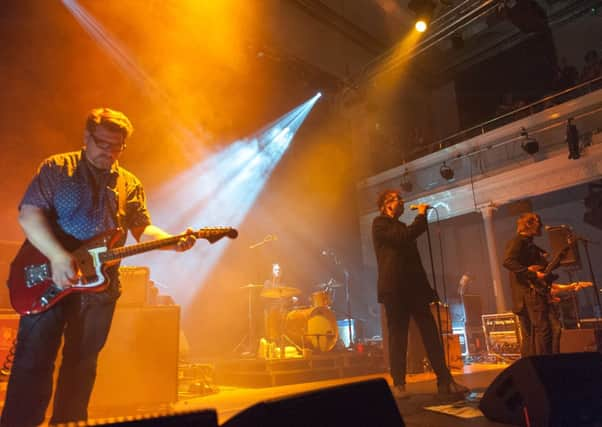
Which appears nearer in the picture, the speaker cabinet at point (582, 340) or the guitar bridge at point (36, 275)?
the guitar bridge at point (36, 275)

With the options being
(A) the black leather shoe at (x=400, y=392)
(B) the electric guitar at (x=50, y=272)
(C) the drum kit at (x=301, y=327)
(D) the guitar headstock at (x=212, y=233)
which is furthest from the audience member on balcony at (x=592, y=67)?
(B) the electric guitar at (x=50, y=272)

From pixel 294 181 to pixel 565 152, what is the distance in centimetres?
670

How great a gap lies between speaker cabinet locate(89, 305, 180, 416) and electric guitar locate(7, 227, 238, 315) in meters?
1.89

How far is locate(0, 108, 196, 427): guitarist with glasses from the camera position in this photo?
1669mm

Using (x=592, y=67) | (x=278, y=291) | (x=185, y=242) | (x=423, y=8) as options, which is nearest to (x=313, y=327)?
(x=278, y=291)

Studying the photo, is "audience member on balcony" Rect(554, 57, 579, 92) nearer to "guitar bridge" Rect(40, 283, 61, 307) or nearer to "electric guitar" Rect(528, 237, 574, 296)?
"electric guitar" Rect(528, 237, 574, 296)

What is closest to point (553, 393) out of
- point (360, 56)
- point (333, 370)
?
point (333, 370)

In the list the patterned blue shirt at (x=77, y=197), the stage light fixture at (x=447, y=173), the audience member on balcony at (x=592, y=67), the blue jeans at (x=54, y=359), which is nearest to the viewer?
the blue jeans at (x=54, y=359)

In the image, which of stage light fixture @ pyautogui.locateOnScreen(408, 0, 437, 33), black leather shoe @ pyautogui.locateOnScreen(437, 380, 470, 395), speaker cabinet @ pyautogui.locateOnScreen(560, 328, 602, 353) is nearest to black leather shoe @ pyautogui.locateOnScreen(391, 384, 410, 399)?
black leather shoe @ pyautogui.locateOnScreen(437, 380, 470, 395)

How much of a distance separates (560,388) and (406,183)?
447 inches

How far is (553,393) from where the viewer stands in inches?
77.3

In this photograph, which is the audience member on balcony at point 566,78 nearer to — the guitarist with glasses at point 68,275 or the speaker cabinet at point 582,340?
the speaker cabinet at point 582,340

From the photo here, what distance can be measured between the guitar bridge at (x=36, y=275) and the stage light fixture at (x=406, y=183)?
12.1m

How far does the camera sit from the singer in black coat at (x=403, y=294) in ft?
11.2
